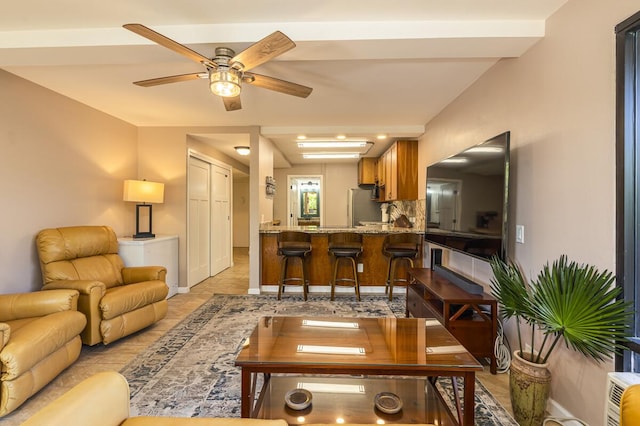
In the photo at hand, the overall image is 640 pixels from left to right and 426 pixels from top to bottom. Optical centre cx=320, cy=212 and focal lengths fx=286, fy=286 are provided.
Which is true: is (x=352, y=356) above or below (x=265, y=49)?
below

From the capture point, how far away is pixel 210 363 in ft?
7.64

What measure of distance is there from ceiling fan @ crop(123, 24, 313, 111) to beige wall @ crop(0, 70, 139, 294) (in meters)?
1.70

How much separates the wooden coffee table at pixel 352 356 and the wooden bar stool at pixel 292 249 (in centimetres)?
183

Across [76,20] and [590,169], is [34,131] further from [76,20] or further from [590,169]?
[590,169]

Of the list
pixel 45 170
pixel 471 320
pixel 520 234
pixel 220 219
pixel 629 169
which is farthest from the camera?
pixel 220 219

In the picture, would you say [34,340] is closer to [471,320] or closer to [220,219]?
[471,320]

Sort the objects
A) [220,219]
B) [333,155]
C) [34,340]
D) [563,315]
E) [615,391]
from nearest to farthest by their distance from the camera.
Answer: [615,391] < [563,315] < [34,340] < [220,219] < [333,155]

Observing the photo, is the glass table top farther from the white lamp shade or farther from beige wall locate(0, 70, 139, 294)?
the white lamp shade

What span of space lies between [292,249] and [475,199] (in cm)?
230

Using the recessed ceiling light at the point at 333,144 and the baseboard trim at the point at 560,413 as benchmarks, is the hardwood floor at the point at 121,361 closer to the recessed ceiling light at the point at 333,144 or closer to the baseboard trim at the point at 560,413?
the baseboard trim at the point at 560,413

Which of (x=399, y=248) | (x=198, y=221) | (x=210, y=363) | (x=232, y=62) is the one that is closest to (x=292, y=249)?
(x=399, y=248)

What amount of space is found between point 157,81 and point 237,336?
7.65 ft

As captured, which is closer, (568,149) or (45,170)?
(568,149)

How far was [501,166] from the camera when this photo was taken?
6.51ft
